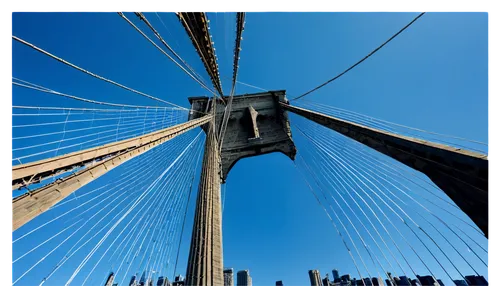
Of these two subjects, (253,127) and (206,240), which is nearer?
(206,240)

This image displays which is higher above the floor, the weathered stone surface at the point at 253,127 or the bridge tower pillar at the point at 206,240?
the weathered stone surface at the point at 253,127

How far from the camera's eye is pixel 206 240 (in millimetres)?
5980

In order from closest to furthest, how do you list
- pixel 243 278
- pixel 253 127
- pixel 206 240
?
pixel 206 240 < pixel 253 127 < pixel 243 278

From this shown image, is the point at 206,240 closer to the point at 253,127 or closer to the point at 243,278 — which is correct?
the point at 253,127

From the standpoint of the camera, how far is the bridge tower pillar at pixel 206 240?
524 cm

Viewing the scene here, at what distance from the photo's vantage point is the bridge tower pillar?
524 centimetres

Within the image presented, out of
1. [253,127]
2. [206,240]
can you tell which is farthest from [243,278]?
[206,240]

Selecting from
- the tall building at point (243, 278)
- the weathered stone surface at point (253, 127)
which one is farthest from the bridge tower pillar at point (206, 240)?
the tall building at point (243, 278)

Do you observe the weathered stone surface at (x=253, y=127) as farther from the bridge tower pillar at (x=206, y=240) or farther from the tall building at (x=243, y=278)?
the tall building at (x=243, y=278)

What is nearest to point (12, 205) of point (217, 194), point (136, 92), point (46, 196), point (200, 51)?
point (46, 196)

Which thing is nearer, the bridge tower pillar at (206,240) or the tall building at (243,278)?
the bridge tower pillar at (206,240)
